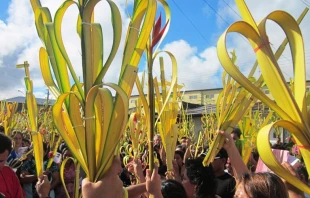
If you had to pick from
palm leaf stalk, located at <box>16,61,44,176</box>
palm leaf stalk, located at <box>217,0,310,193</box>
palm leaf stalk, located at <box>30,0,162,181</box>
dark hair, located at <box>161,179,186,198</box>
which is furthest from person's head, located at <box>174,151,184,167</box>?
palm leaf stalk, located at <box>217,0,310,193</box>

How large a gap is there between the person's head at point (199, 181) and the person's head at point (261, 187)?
3.12ft

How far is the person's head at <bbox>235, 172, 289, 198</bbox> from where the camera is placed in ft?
5.31

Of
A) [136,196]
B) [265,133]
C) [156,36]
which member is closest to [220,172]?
[136,196]

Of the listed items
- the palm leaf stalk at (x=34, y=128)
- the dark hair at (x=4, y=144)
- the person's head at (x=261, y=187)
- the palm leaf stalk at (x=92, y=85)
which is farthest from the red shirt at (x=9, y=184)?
the person's head at (x=261, y=187)

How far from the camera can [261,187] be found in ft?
5.39

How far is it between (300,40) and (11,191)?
2.72 meters

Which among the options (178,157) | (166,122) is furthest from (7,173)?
(178,157)

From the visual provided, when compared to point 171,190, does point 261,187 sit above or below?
above

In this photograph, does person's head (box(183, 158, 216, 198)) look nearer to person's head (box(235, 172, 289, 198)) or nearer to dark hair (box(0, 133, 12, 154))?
person's head (box(235, 172, 289, 198))

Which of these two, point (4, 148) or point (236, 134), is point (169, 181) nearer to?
point (4, 148)

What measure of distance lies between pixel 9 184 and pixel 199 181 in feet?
5.54

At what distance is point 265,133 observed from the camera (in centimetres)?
104

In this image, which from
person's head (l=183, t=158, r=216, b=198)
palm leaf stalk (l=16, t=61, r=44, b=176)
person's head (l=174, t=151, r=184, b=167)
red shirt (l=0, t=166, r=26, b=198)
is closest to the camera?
palm leaf stalk (l=16, t=61, r=44, b=176)

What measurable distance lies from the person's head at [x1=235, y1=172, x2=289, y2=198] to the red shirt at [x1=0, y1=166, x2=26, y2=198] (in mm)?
2128
